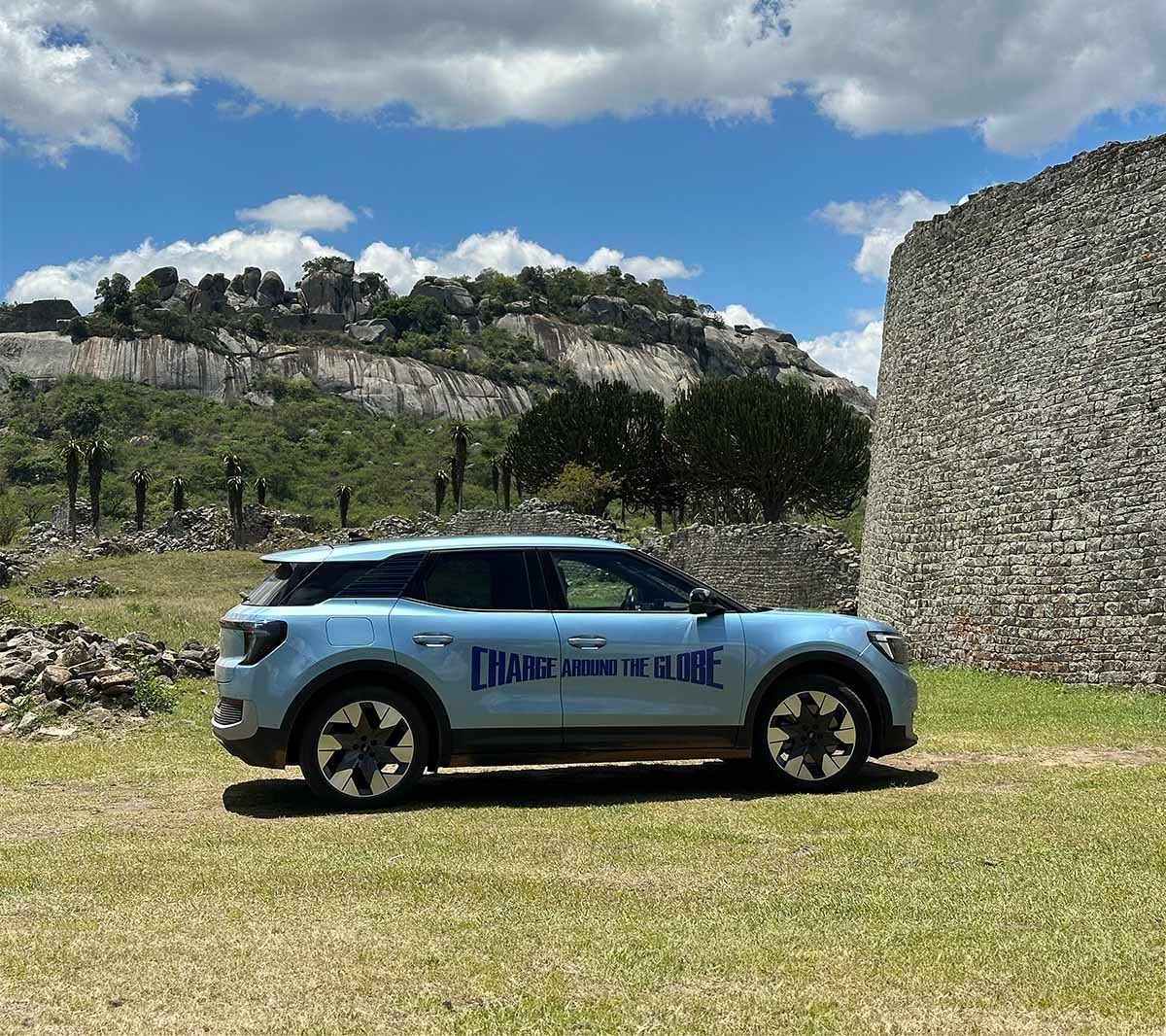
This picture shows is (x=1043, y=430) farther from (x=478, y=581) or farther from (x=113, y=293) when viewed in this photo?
(x=113, y=293)

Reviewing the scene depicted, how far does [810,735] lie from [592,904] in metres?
2.97

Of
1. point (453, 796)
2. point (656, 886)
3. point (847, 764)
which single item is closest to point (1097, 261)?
point (847, 764)

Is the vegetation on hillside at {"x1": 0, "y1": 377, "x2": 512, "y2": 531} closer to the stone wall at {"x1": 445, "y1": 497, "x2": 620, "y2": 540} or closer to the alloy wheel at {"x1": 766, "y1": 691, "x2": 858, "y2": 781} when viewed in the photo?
the stone wall at {"x1": 445, "y1": 497, "x2": 620, "y2": 540}

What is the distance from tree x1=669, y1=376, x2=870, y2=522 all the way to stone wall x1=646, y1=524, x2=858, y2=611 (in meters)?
19.2

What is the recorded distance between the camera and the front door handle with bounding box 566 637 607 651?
23.4 feet

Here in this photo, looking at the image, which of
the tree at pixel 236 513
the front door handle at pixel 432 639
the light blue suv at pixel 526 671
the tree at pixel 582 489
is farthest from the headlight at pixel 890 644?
the tree at pixel 236 513

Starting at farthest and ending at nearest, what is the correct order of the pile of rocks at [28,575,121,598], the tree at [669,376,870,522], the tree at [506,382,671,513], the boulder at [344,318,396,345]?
the boulder at [344,318,396,345] < the tree at [506,382,671,513] < the tree at [669,376,870,522] < the pile of rocks at [28,575,121,598]

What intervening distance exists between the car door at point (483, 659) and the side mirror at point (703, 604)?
2.96 ft

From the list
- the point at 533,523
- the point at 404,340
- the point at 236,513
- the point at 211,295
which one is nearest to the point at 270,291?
the point at 211,295

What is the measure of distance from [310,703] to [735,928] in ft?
10.9

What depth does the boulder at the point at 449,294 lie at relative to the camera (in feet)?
525

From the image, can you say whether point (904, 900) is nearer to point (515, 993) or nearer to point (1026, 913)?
point (1026, 913)

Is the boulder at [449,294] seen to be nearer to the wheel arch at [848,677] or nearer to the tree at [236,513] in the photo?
the tree at [236,513]

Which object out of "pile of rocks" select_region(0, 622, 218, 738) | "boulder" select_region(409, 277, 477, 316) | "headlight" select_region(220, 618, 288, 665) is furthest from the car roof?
"boulder" select_region(409, 277, 477, 316)
